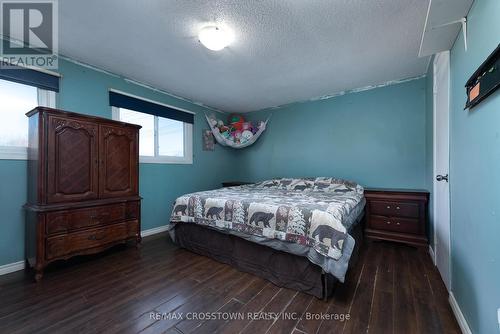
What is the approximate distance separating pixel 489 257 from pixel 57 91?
3.88 m

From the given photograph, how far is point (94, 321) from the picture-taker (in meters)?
1.42

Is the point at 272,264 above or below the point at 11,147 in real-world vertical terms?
below

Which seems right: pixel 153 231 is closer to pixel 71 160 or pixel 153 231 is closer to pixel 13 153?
pixel 71 160

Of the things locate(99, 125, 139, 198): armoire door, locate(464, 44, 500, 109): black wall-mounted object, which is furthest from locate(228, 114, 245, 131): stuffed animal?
locate(464, 44, 500, 109): black wall-mounted object

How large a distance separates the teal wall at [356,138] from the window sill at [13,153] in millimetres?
3574

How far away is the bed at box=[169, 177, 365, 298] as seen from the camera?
5.38 feet

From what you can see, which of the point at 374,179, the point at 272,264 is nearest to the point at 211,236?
the point at 272,264

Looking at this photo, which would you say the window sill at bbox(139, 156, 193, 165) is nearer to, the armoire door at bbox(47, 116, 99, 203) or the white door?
the armoire door at bbox(47, 116, 99, 203)

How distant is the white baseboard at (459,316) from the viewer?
4.13ft

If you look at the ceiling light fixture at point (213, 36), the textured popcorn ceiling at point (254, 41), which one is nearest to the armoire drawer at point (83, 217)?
the textured popcorn ceiling at point (254, 41)

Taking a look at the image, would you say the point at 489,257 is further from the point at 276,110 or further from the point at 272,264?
the point at 276,110

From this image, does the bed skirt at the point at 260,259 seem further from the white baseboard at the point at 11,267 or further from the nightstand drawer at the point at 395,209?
the white baseboard at the point at 11,267

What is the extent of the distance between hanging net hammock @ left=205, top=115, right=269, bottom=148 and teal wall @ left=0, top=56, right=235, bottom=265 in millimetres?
246

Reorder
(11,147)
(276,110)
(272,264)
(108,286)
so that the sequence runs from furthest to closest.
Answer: (276,110) → (11,147) → (272,264) → (108,286)
